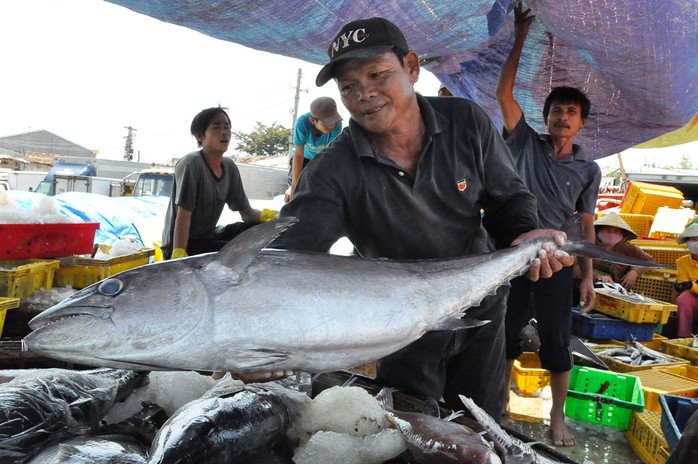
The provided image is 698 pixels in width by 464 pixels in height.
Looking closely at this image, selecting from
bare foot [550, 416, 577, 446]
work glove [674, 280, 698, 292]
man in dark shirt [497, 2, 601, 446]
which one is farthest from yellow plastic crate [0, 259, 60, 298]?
work glove [674, 280, 698, 292]

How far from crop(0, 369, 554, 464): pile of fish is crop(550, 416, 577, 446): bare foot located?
2442 millimetres

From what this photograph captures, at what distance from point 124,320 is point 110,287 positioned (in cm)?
13

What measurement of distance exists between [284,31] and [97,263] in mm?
2305

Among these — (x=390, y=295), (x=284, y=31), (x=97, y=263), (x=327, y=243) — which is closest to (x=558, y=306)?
(x=327, y=243)

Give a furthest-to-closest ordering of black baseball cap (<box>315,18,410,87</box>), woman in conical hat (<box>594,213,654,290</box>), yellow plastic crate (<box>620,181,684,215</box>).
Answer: yellow plastic crate (<box>620,181,684,215</box>)
woman in conical hat (<box>594,213,654,290</box>)
black baseball cap (<box>315,18,410,87</box>)

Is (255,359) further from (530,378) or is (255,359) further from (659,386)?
(659,386)

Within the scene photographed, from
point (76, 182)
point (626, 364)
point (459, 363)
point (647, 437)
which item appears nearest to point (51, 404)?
point (459, 363)

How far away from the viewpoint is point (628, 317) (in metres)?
5.43

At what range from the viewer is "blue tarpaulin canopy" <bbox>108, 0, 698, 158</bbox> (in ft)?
10.4

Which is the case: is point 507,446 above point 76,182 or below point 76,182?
above

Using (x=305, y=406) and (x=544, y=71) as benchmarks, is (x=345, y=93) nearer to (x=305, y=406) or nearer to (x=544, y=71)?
(x=305, y=406)

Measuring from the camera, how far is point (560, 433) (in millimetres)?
3867

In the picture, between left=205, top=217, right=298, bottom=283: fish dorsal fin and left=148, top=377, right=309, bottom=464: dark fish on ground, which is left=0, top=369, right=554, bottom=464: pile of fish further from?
left=205, top=217, right=298, bottom=283: fish dorsal fin

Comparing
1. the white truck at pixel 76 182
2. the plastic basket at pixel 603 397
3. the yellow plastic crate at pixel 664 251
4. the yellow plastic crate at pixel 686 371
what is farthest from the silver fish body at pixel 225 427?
the white truck at pixel 76 182
